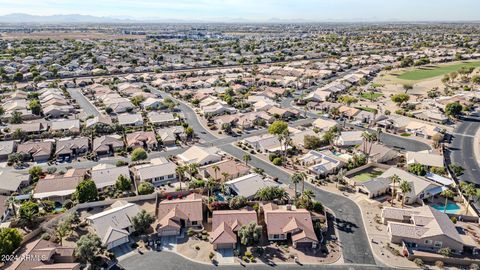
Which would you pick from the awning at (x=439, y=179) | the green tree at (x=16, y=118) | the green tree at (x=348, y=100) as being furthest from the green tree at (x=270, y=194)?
the green tree at (x=16, y=118)

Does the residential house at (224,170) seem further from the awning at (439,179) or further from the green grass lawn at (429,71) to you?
the green grass lawn at (429,71)

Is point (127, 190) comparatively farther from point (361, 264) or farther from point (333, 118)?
point (333, 118)

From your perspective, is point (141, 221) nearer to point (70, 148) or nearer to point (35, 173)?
point (35, 173)

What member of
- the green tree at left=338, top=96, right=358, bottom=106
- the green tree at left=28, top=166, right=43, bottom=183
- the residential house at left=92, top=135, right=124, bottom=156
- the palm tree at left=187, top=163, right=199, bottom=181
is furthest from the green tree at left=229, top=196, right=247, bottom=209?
the green tree at left=338, top=96, right=358, bottom=106

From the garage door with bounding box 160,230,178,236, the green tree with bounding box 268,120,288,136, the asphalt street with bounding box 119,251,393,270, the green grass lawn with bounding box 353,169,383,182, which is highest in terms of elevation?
the green tree with bounding box 268,120,288,136

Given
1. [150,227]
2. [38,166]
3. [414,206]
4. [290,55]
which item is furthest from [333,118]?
[290,55]

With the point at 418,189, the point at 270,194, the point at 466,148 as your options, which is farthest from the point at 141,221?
the point at 466,148

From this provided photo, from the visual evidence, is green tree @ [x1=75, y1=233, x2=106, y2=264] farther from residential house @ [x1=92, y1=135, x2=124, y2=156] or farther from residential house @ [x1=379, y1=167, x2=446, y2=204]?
residential house @ [x1=379, y1=167, x2=446, y2=204]
